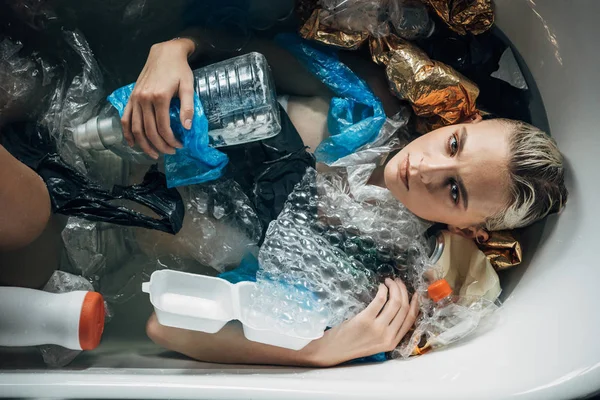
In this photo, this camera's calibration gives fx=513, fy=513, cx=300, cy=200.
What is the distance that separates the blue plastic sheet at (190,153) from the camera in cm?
80

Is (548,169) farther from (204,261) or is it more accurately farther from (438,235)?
(204,261)

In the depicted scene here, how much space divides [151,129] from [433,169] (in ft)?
1.44

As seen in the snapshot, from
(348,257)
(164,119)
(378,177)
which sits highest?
(164,119)

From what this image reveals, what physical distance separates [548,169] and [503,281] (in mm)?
225

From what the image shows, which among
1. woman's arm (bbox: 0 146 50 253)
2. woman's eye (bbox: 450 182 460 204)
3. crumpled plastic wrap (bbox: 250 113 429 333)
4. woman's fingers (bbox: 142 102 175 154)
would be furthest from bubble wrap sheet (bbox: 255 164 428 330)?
woman's arm (bbox: 0 146 50 253)

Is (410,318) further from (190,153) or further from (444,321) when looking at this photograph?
(190,153)

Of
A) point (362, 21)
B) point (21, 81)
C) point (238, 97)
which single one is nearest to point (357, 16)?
point (362, 21)

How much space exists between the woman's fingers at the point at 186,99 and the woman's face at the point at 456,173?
1.08 ft

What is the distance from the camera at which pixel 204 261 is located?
936mm

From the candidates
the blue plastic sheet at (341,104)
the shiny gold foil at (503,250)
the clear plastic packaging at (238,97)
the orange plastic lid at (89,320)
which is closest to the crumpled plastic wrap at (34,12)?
the clear plastic packaging at (238,97)

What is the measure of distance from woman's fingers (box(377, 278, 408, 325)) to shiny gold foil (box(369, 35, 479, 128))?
31 centimetres

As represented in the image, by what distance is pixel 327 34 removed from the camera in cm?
94

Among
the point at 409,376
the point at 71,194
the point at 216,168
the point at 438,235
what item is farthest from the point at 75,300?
the point at 438,235

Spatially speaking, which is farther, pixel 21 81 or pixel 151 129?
pixel 21 81
